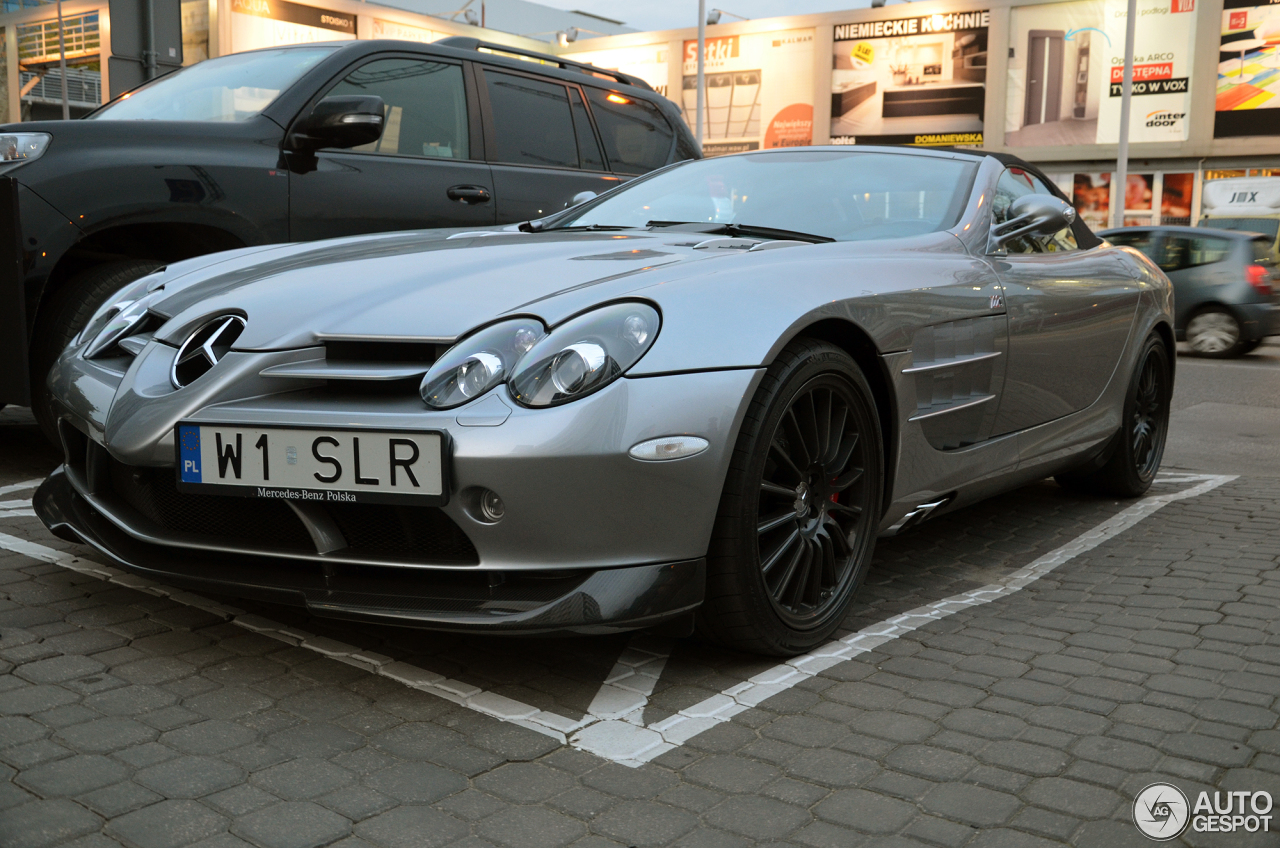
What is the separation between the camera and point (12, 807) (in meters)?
2.04

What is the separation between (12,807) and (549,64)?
5.22m

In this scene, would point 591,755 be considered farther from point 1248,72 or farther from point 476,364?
point 1248,72

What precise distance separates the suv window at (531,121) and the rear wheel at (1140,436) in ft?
9.88

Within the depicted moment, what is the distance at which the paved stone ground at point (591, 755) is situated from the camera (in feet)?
6.82

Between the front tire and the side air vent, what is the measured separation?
121 centimetres

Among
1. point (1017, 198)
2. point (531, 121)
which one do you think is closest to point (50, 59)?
point (531, 121)

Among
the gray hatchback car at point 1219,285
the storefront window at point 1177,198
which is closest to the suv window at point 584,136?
the gray hatchback car at point 1219,285

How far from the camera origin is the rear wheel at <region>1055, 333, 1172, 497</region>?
494cm

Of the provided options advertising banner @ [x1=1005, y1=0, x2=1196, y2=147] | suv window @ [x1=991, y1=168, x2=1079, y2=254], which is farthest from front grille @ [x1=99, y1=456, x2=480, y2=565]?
advertising banner @ [x1=1005, y1=0, x2=1196, y2=147]

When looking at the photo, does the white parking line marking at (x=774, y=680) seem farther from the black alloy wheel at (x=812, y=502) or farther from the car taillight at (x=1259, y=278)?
the car taillight at (x=1259, y=278)

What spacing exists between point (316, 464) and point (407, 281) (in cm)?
60

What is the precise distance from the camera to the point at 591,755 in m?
2.35

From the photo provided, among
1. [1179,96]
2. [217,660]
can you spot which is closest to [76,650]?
[217,660]

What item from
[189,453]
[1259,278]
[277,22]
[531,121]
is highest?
[277,22]
